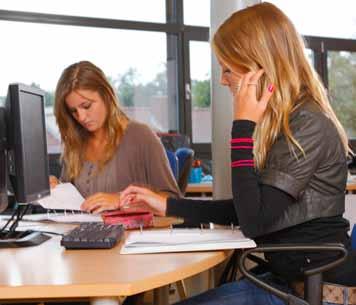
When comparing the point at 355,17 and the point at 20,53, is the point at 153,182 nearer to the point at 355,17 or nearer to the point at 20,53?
the point at 20,53

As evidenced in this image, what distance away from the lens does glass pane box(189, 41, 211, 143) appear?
13.9ft

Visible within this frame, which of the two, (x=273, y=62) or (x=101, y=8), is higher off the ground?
(x=101, y=8)

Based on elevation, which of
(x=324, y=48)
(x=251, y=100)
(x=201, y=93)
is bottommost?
(x=251, y=100)

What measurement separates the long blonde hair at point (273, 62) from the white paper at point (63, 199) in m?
0.76

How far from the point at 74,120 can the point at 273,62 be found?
3.83 feet

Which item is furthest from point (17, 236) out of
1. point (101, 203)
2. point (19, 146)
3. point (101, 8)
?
point (101, 8)

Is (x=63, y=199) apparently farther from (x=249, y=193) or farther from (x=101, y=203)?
(x=249, y=193)

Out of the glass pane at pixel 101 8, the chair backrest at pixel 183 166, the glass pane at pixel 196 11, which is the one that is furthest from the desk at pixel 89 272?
the glass pane at pixel 196 11

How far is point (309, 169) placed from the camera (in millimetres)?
1213

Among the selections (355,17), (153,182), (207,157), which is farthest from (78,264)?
(355,17)

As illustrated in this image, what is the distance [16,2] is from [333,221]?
10.3 ft

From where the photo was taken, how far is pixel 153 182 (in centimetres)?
210

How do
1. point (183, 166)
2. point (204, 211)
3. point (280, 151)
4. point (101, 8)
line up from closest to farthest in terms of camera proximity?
point (280, 151) < point (204, 211) < point (183, 166) < point (101, 8)

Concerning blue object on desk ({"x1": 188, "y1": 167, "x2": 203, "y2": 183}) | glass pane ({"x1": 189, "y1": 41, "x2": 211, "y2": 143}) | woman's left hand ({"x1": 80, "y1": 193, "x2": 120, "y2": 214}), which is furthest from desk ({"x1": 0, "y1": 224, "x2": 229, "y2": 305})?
glass pane ({"x1": 189, "y1": 41, "x2": 211, "y2": 143})
